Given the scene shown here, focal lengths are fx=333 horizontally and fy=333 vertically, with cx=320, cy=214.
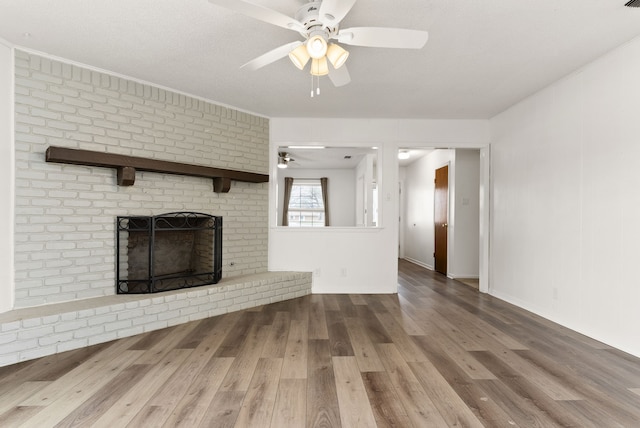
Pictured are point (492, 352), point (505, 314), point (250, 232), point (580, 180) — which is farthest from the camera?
point (250, 232)

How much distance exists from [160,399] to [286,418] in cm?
73

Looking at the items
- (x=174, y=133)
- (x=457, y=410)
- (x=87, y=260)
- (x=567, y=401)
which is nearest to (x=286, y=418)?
(x=457, y=410)

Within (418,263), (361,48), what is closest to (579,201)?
(361,48)

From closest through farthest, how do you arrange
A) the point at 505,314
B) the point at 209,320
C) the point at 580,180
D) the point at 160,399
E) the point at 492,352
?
the point at 160,399
the point at 492,352
the point at 580,180
the point at 209,320
the point at 505,314

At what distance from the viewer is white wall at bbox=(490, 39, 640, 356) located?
2574mm

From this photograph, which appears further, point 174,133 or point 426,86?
point 174,133

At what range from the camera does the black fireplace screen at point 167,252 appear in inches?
128

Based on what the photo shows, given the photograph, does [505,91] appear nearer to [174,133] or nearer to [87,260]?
[174,133]

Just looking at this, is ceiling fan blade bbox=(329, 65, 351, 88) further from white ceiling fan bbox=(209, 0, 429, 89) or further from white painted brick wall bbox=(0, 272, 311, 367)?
white painted brick wall bbox=(0, 272, 311, 367)

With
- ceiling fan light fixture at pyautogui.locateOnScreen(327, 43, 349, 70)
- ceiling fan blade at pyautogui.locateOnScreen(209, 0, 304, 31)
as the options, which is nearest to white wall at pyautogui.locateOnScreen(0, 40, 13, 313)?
ceiling fan blade at pyautogui.locateOnScreen(209, 0, 304, 31)

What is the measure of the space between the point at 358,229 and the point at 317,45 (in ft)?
9.61

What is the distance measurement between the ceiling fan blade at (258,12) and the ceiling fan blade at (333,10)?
16cm

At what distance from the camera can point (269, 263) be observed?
177 inches

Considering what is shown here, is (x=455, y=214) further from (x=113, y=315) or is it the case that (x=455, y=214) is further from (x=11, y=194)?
(x=11, y=194)
